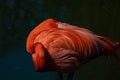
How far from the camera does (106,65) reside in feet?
7.42

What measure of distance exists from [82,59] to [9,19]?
5.21 ft

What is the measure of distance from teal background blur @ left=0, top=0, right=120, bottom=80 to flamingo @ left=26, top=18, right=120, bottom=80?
0.59 metres

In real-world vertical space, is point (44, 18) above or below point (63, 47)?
below

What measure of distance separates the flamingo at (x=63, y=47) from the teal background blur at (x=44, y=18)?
23.3 inches

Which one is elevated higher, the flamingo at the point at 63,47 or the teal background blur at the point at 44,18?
the flamingo at the point at 63,47

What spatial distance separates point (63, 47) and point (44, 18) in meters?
1.58

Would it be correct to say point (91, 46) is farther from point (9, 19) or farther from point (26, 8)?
point (26, 8)

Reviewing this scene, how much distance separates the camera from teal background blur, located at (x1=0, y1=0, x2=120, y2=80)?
6.83 feet

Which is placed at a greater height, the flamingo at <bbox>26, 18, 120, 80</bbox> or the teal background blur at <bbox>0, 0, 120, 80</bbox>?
the flamingo at <bbox>26, 18, 120, 80</bbox>

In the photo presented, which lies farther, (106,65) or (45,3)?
(45,3)

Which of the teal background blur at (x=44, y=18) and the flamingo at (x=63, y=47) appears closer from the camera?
the flamingo at (x=63, y=47)

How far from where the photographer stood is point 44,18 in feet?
9.53

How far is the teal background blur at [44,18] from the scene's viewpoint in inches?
82.0

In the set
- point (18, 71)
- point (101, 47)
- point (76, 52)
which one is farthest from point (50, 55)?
point (18, 71)
